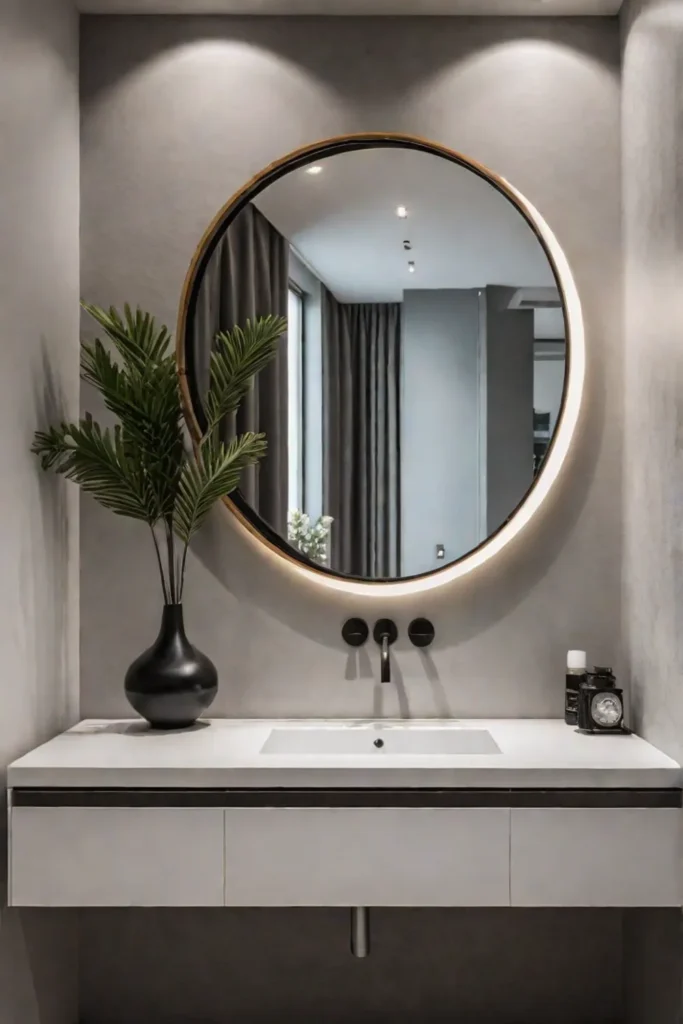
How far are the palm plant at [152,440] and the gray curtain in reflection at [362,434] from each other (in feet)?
0.81

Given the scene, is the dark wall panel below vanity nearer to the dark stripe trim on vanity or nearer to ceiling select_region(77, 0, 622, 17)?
the dark stripe trim on vanity

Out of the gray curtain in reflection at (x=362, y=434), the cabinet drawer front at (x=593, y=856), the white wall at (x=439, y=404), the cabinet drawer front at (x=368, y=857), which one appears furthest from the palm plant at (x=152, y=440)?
the cabinet drawer front at (x=593, y=856)

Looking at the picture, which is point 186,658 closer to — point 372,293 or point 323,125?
point 372,293

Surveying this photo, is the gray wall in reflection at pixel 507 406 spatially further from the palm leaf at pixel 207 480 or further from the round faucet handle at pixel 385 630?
the palm leaf at pixel 207 480

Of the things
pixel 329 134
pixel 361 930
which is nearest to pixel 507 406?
pixel 329 134

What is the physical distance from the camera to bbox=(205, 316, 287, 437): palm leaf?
7.28 feet

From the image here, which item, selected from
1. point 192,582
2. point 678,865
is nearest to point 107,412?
point 192,582

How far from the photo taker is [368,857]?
6.19ft

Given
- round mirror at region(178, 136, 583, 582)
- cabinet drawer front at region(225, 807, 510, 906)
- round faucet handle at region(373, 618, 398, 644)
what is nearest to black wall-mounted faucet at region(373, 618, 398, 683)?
round faucet handle at region(373, 618, 398, 644)

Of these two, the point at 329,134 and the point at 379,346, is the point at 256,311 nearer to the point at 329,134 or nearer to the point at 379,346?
the point at 379,346

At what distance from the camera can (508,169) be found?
244 cm

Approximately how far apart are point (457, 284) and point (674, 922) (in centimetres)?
156

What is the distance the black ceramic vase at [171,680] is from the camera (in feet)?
7.04

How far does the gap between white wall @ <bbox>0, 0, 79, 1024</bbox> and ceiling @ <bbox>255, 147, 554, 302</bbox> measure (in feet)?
1.81
